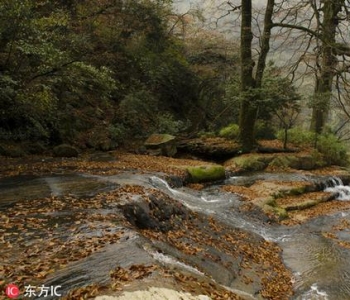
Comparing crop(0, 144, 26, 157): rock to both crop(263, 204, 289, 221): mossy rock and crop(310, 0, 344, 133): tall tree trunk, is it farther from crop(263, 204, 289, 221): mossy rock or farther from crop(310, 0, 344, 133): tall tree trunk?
crop(310, 0, 344, 133): tall tree trunk

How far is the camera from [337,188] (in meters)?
15.7

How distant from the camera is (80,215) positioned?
7.07 metres

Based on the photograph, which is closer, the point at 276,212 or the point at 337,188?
the point at 276,212

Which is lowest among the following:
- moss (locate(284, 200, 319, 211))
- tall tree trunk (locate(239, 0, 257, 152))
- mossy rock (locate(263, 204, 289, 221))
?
moss (locate(284, 200, 319, 211))

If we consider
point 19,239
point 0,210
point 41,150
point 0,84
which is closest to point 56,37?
point 0,84

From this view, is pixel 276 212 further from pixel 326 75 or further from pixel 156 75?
pixel 156 75

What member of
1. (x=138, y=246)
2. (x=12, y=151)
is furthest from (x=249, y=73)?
(x=138, y=246)

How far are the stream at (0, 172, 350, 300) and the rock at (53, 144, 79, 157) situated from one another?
4491 mm

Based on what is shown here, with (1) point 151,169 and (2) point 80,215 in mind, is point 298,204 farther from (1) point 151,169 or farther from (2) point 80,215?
(2) point 80,215

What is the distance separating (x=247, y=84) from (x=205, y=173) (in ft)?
21.1

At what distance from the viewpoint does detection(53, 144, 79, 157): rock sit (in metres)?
15.4

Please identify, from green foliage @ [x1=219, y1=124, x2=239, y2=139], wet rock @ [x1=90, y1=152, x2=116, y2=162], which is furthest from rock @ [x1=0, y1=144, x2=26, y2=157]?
green foliage @ [x1=219, y1=124, x2=239, y2=139]

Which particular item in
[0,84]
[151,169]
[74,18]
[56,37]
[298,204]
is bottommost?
[298,204]

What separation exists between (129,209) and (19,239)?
2.47 m
